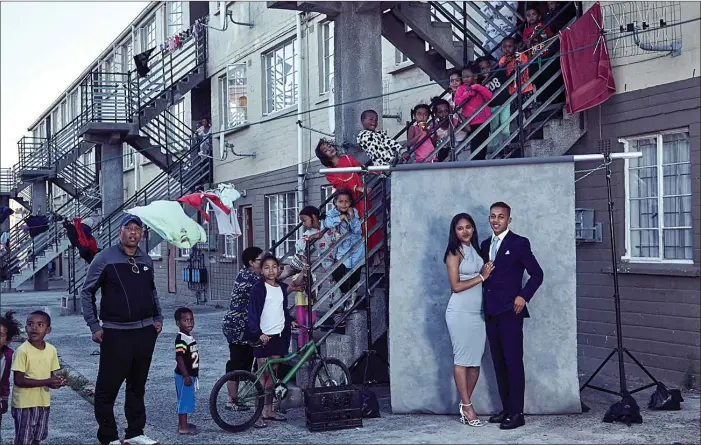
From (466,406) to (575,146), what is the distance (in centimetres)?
428

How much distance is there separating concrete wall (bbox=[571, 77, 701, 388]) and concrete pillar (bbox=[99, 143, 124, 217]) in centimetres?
1528

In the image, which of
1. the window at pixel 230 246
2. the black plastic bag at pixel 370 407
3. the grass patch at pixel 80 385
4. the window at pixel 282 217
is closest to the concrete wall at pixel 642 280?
the black plastic bag at pixel 370 407

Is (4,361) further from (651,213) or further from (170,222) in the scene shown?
(170,222)

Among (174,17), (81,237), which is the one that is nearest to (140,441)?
(81,237)

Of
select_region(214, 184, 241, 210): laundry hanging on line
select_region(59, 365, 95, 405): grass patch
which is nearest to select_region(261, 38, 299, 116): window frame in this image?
select_region(214, 184, 241, 210): laundry hanging on line

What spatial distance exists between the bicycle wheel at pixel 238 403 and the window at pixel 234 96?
1341cm

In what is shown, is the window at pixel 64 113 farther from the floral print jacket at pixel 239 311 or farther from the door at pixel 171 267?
the floral print jacket at pixel 239 311

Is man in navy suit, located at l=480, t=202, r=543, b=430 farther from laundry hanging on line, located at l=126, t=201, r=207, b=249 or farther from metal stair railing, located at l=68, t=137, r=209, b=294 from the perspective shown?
metal stair railing, located at l=68, t=137, r=209, b=294

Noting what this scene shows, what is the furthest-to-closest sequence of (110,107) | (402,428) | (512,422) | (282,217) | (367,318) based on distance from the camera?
1. (110,107)
2. (282,217)
3. (367,318)
4. (402,428)
5. (512,422)

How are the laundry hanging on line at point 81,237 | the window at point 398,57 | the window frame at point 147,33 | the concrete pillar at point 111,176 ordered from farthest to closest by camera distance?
the window frame at point 147,33 → the concrete pillar at point 111,176 → the laundry hanging on line at point 81,237 → the window at point 398,57

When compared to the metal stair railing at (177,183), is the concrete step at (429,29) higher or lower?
higher

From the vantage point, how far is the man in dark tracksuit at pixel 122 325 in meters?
7.39

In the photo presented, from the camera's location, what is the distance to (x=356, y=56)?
40.9 ft

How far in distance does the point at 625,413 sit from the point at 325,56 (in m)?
10.8
